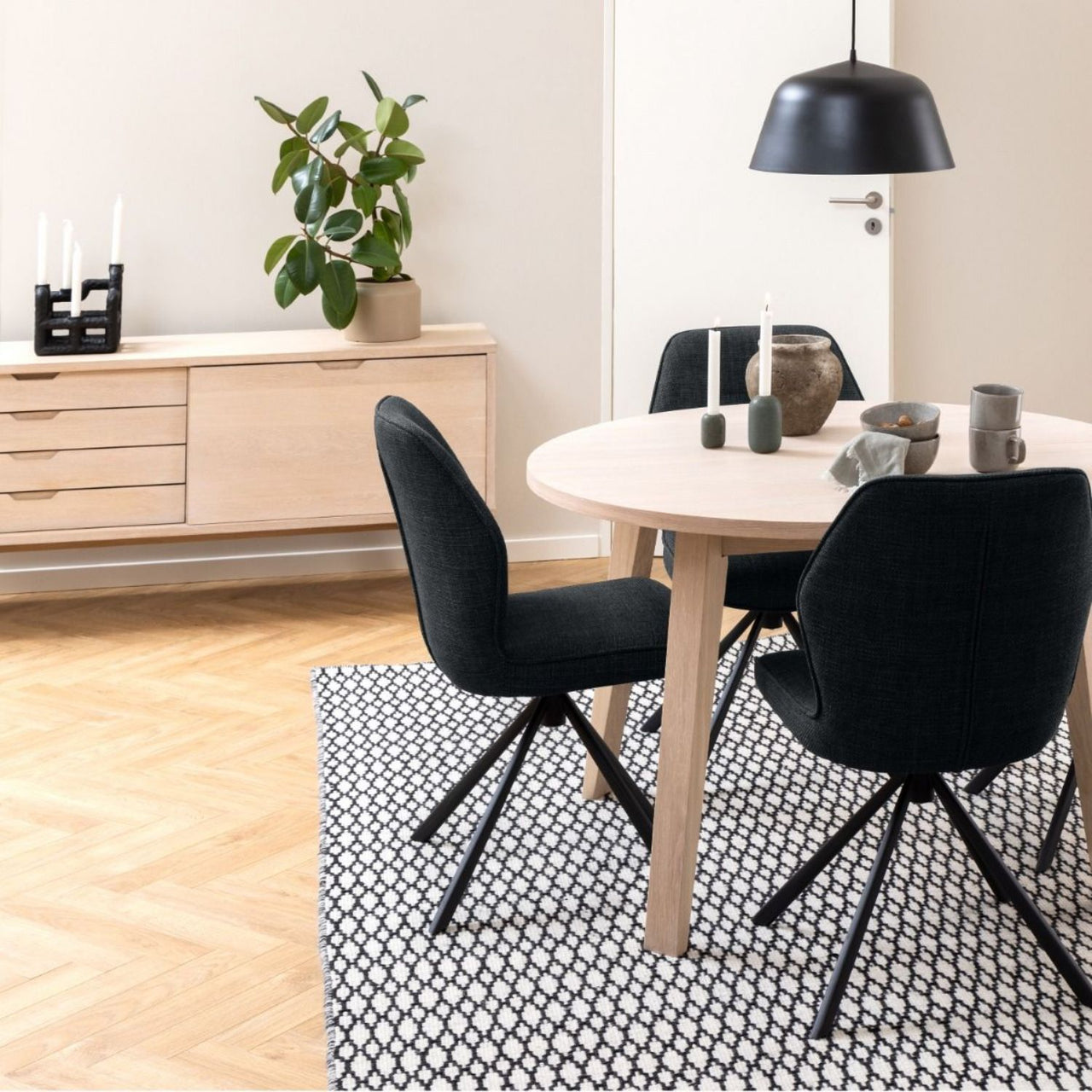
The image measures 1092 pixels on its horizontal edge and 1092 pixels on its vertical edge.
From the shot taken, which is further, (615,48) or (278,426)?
(615,48)

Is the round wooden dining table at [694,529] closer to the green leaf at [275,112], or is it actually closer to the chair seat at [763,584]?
the chair seat at [763,584]

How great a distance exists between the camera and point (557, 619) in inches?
107

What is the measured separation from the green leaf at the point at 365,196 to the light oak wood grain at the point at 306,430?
0.46 meters

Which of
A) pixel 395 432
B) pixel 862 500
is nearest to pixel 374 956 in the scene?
pixel 395 432

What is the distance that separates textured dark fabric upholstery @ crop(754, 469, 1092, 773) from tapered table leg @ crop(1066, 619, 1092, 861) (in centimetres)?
29

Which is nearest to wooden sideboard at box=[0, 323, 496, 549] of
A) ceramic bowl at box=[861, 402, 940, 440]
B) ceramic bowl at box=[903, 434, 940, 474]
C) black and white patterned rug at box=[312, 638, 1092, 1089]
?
black and white patterned rug at box=[312, 638, 1092, 1089]

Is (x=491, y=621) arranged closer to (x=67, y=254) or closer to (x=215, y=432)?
(x=215, y=432)

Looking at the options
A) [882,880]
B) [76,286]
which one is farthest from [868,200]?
[882,880]

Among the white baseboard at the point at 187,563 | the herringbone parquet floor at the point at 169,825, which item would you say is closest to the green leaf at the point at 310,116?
the white baseboard at the point at 187,563

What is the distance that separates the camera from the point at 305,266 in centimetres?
422

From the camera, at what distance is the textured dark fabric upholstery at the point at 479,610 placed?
8.01ft

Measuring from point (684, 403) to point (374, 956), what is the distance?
163 cm

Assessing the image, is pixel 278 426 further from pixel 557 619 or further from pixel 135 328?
pixel 557 619

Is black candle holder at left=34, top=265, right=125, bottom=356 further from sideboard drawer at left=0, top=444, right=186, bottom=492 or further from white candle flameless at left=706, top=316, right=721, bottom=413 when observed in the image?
white candle flameless at left=706, top=316, right=721, bottom=413
